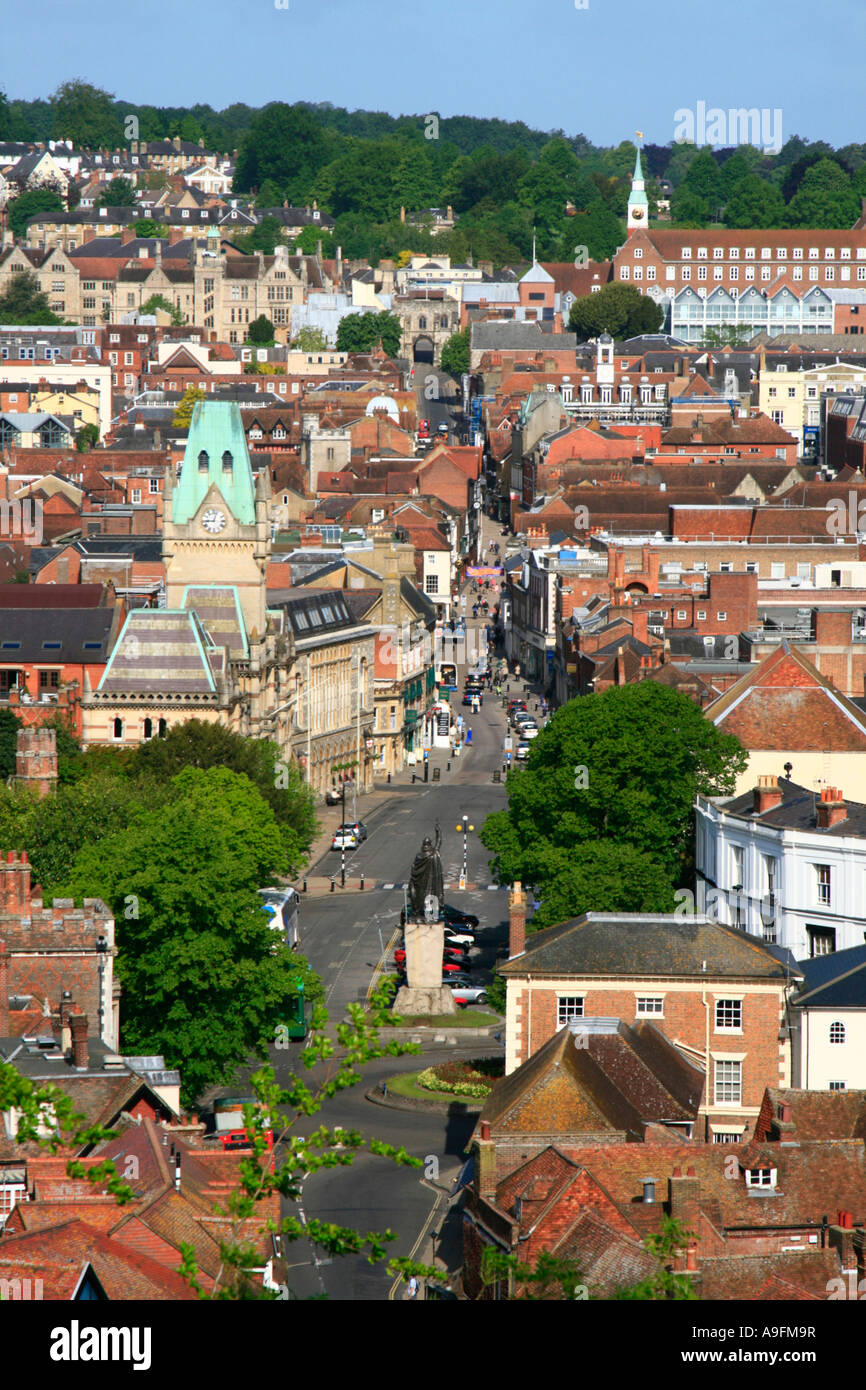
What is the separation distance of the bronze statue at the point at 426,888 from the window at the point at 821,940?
38.6ft

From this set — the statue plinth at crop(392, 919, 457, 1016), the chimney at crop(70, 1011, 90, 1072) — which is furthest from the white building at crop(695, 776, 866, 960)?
the chimney at crop(70, 1011, 90, 1072)

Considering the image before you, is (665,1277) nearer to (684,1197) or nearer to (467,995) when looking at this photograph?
(684,1197)

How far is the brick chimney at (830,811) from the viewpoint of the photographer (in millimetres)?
69000

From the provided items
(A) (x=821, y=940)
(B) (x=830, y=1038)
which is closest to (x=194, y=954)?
(B) (x=830, y=1038)

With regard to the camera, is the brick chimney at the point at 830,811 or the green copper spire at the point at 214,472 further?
the green copper spire at the point at 214,472

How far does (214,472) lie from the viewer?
114500 mm

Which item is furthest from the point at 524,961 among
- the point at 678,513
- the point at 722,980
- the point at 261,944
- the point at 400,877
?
the point at 678,513

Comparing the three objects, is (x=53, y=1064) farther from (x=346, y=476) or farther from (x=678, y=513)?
(x=346, y=476)

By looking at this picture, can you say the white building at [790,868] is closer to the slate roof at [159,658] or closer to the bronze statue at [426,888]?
the bronze statue at [426,888]

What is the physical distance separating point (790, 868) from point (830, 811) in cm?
176

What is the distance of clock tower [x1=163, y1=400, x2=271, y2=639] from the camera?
114 m

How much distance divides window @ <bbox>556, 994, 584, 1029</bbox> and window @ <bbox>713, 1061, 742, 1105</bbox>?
10.3 ft

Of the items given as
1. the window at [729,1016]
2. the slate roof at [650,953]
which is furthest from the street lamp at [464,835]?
the window at [729,1016]

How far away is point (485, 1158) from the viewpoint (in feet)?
158
